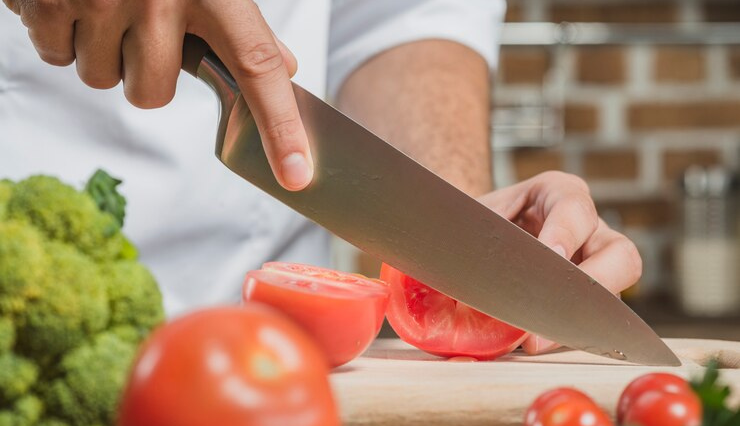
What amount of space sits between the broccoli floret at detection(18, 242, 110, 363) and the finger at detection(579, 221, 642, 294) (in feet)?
1.88

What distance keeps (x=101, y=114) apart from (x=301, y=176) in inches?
18.7

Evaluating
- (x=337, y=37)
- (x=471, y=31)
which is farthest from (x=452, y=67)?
(x=337, y=37)

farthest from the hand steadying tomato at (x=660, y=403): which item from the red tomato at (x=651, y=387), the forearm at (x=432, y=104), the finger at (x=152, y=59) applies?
the forearm at (x=432, y=104)

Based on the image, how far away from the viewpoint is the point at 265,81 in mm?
808

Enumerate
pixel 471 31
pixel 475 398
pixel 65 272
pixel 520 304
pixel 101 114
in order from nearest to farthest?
pixel 65 272, pixel 475 398, pixel 520 304, pixel 101 114, pixel 471 31

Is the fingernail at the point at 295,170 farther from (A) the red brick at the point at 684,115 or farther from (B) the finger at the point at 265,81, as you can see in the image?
(A) the red brick at the point at 684,115

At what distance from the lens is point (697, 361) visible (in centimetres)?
100

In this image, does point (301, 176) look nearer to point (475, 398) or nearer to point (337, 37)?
point (475, 398)

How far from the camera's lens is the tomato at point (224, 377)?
0.44 meters

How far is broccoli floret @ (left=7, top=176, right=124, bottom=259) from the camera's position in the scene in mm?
563

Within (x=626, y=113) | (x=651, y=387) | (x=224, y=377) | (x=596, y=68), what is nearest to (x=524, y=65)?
(x=596, y=68)

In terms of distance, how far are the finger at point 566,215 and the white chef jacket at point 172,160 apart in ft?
1.26

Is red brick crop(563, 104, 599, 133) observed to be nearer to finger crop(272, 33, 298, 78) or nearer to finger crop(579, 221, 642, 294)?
finger crop(579, 221, 642, 294)

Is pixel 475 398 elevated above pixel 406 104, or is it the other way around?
pixel 406 104
